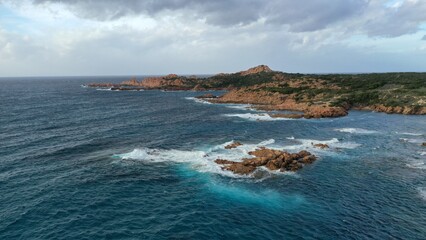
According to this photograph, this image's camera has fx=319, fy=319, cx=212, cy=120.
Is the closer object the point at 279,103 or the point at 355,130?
the point at 355,130

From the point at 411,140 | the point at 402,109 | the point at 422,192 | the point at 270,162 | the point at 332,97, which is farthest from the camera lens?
the point at 332,97

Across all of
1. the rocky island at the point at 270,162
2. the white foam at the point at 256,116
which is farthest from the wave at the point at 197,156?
the white foam at the point at 256,116

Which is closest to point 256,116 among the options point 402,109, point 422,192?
point 402,109

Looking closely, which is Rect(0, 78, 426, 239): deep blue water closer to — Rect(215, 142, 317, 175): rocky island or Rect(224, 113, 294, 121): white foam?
Rect(215, 142, 317, 175): rocky island

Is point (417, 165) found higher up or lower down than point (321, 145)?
lower down

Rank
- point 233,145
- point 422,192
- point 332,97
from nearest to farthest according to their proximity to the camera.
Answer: point 422,192, point 233,145, point 332,97

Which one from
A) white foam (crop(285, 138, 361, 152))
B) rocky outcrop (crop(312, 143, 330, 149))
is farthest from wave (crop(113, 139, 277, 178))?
rocky outcrop (crop(312, 143, 330, 149))

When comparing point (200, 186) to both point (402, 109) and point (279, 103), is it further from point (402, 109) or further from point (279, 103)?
point (279, 103)
